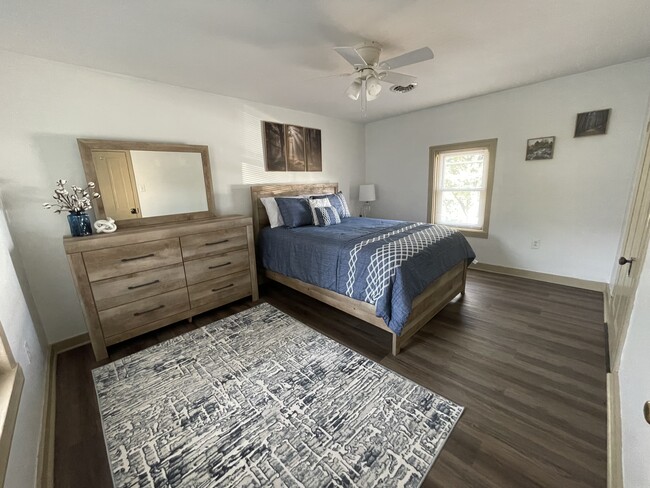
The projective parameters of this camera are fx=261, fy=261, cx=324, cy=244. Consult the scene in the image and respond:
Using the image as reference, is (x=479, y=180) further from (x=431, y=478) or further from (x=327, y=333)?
(x=431, y=478)

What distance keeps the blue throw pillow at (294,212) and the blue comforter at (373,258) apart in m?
0.12

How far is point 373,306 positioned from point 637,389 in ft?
4.61

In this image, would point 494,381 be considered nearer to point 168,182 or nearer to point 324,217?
point 324,217

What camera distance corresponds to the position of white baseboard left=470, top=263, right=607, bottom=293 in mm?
3020

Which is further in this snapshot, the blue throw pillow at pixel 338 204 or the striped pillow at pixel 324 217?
the blue throw pillow at pixel 338 204

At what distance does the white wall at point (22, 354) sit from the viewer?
1061 millimetres

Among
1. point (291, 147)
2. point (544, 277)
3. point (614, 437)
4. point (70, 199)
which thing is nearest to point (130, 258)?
point (70, 199)

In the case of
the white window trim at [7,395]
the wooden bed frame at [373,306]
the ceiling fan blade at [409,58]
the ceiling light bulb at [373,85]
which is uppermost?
the ceiling fan blade at [409,58]

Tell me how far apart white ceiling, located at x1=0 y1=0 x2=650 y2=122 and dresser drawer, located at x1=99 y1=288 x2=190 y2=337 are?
2.00 m

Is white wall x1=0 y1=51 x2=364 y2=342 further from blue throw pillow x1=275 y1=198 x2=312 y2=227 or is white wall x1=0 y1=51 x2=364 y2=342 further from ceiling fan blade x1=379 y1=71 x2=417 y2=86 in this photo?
ceiling fan blade x1=379 y1=71 x2=417 y2=86

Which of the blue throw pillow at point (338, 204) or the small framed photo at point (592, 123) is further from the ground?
the small framed photo at point (592, 123)

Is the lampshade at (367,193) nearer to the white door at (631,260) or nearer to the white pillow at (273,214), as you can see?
the white pillow at (273,214)

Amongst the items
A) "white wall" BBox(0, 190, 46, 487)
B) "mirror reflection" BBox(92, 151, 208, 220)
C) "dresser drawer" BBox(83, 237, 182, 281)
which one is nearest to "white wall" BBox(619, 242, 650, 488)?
"white wall" BBox(0, 190, 46, 487)

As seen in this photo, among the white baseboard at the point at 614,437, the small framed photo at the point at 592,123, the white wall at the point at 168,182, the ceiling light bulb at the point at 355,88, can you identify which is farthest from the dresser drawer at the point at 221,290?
the small framed photo at the point at 592,123
